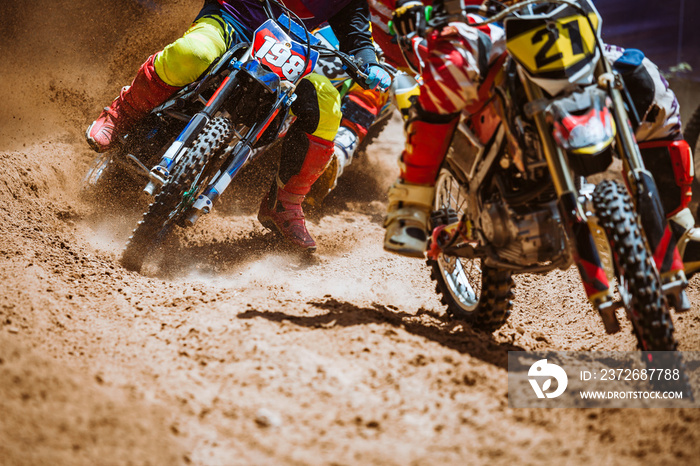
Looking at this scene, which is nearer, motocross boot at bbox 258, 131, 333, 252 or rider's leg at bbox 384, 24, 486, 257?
rider's leg at bbox 384, 24, 486, 257

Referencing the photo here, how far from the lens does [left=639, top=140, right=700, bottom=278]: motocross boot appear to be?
101 inches

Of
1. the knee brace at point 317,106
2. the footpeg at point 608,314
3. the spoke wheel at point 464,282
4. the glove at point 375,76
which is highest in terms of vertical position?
the glove at point 375,76

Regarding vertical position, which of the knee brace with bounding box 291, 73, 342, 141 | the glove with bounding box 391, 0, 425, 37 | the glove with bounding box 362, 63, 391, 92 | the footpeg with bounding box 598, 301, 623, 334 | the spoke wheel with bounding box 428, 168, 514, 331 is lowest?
the spoke wheel with bounding box 428, 168, 514, 331

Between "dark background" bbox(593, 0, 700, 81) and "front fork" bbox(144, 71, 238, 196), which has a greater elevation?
"dark background" bbox(593, 0, 700, 81)

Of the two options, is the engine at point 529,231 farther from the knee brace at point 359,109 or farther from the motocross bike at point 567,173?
the knee brace at point 359,109

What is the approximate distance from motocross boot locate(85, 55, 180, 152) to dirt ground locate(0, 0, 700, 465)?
0.60 meters

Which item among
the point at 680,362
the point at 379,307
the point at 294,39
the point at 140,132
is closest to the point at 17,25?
the point at 140,132

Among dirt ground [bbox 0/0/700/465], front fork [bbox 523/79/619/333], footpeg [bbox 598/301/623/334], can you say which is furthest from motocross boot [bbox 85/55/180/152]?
footpeg [bbox 598/301/623/334]

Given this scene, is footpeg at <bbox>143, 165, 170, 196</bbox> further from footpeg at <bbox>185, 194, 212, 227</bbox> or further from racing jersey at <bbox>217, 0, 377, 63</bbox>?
racing jersey at <bbox>217, 0, 377, 63</bbox>

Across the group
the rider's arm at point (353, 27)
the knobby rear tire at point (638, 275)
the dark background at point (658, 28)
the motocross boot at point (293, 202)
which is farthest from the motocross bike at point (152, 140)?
the dark background at point (658, 28)

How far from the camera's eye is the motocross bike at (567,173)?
207cm

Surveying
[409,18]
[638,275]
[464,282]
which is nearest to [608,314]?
[638,275]

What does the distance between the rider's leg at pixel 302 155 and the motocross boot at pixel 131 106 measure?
0.92 metres

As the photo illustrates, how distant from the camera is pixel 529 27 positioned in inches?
87.8
